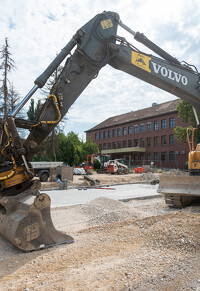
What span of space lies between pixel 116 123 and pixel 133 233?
51.4 metres

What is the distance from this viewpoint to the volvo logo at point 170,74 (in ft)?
19.2

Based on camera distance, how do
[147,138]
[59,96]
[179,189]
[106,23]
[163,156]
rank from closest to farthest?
[59,96], [106,23], [179,189], [163,156], [147,138]

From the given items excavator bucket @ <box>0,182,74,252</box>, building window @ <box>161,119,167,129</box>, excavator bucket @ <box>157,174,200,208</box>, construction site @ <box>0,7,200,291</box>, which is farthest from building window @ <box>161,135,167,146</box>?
excavator bucket @ <box>0,182,74,252</box>

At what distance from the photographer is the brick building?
140 ft

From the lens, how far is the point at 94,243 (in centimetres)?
447

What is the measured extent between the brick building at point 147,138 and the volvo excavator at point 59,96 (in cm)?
3394

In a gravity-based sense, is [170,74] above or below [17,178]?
above

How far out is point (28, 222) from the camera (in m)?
3.94

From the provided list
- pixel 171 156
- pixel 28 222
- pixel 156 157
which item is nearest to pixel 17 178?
pixel 28 222

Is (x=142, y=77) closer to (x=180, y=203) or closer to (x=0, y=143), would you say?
(x=0, y=143)

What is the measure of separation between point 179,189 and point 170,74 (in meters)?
3.68

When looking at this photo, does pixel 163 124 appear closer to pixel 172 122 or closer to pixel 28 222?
pixel 172 122

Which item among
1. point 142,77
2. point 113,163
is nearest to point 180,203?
point 142,77

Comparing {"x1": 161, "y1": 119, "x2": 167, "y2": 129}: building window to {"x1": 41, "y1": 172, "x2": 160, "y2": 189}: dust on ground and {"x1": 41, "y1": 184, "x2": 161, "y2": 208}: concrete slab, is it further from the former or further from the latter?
{"x1": 41, "y1": 184, "x2": 161, "y2": 208}: concrete slab
